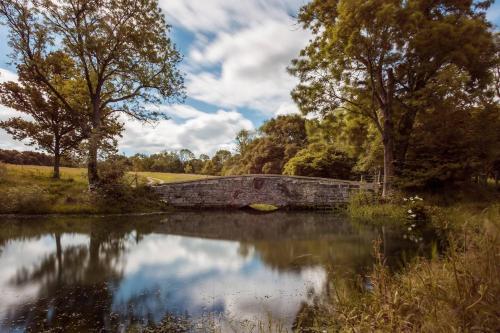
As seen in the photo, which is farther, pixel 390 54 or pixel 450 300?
pixel 390 54

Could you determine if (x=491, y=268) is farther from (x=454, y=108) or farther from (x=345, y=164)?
(x=345, y=164)

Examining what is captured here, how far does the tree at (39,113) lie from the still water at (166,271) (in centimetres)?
848

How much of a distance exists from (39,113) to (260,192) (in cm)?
1396

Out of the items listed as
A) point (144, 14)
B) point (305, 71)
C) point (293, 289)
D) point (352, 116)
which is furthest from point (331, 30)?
point (293, 289)

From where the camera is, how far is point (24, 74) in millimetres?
18109

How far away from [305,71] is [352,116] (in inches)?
154

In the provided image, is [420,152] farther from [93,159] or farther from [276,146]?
[276,146]

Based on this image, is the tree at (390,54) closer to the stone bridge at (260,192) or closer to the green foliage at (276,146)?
the stone bridge at (260,192)

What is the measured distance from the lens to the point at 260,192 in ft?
63.6

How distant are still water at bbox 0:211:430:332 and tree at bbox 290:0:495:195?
6.87m

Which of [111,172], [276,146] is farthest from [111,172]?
[276,146]

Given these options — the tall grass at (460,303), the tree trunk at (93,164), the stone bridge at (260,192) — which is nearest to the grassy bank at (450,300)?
the tall grass at (460,303)

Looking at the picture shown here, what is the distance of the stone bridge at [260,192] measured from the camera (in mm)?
18859

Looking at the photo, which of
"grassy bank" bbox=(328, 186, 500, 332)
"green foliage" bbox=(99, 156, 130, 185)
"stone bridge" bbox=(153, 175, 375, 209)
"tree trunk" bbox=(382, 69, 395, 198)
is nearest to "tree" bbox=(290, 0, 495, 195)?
"tree trunk" bbox=(382, 69, 395, 198)
